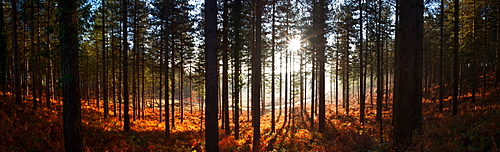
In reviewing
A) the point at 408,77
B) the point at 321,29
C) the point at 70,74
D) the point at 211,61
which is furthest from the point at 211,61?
the point at 321,29

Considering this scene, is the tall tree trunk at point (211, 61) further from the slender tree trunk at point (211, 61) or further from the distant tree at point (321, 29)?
the distant tree at point (321, 29)

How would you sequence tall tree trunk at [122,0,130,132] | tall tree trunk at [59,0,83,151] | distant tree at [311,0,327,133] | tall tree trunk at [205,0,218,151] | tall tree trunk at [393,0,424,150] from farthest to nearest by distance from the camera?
distant tree at [311,0,327,133] < tall tree trunk at [122,0,130,132] < tall tree trunk at [205,0,218,151] < tall tree trunk at [59,0,83,151] < tall tree trunk at [393,0,424,150]

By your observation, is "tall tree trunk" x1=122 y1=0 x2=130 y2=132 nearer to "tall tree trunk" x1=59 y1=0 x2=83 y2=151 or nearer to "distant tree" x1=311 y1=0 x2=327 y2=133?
"tall tree trunk" x1=59 y1=0 x2=83 y2=151

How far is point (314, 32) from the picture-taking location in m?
14.9

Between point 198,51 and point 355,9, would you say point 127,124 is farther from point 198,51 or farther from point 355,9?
point 355,9

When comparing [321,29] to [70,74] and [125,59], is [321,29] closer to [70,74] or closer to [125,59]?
[125,59]

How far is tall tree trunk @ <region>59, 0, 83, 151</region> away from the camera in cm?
645

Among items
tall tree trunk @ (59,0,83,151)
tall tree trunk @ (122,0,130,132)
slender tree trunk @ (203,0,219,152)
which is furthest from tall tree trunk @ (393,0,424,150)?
tall tree trunk @ (122,0,130,132)

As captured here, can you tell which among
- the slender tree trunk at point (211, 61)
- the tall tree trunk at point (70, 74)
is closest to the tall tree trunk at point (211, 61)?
the slender tree trunk at point (211, 61)

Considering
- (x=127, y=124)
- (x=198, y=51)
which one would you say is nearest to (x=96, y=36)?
(x=198, y=51)

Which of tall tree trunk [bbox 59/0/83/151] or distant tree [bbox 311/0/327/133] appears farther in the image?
distant tree [bbox 311/0/327/133]

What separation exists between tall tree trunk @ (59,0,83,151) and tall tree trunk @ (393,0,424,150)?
10256 mm

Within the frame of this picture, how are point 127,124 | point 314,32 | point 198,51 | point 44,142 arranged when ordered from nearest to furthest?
1. point 44,142
2. point 127,124
3. point 314,32
4. point 198,51

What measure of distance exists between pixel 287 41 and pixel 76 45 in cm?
1636
